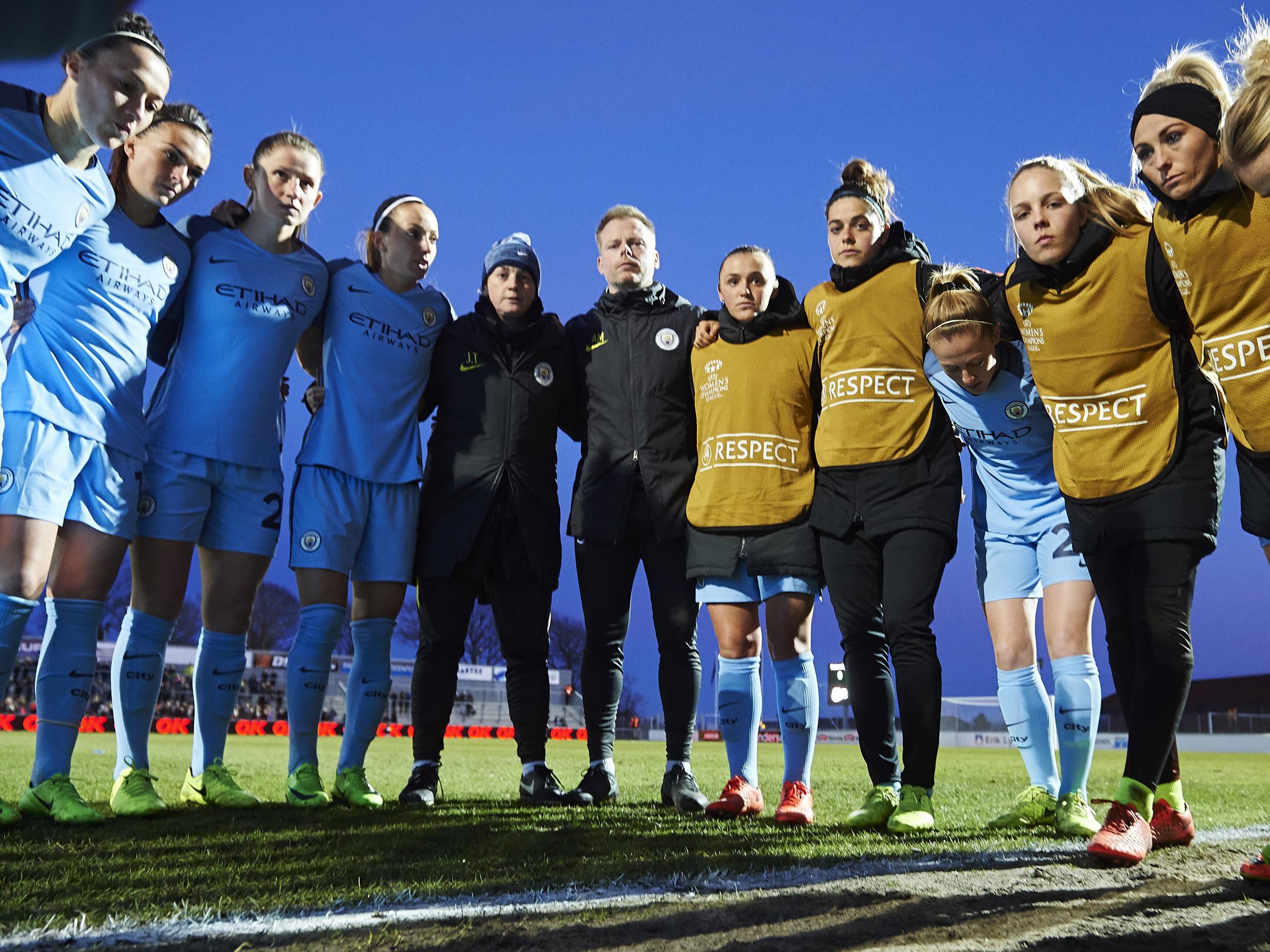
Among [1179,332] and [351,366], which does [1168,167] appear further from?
[351,366]

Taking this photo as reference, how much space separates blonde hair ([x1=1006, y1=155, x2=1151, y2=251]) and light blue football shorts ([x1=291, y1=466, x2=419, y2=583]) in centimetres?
325

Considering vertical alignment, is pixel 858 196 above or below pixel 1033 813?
above

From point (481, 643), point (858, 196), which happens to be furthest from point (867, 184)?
point (481, 643)

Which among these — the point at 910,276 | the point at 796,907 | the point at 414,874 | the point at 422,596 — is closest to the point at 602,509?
the point at 422,596

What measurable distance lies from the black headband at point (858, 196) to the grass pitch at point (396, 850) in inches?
111

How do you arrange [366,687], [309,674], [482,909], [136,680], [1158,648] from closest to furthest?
[482,909]
[1158,648]
[136,680]
[309,674]
[366,687]

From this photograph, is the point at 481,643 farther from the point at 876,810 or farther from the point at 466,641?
the point at 876,810

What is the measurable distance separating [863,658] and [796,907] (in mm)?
1866

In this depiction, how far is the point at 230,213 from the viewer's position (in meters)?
4.89

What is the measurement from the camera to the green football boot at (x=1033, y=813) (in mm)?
4383

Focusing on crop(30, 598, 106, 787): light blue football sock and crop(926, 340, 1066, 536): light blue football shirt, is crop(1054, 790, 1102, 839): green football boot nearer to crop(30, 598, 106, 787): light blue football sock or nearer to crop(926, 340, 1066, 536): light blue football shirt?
crop(926, 340, 1066, 536): light blue football shirt

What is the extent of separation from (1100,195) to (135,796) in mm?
4676

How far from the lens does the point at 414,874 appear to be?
116 inches

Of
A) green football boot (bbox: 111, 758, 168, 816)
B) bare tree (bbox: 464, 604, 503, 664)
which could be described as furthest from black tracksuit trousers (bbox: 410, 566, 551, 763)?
bare tree (bbox: 464, 604, 503, 664)
